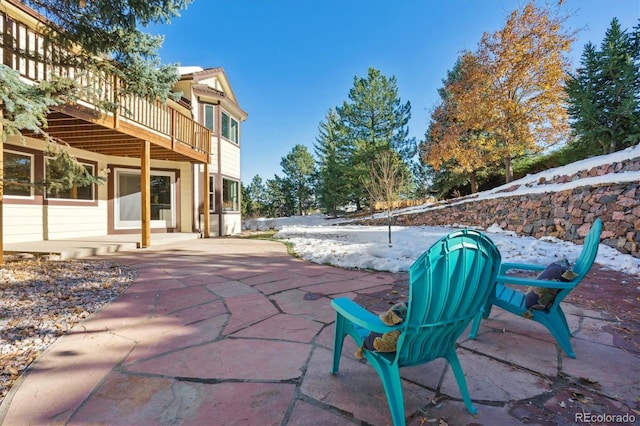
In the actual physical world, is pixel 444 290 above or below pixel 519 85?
below

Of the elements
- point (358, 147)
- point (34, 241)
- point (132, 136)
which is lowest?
point (34, 241)

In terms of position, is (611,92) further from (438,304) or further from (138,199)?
(138,199)

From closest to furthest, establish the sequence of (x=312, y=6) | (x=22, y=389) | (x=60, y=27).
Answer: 1. (x=22, y=389)
2. (x=60, y=27)
3. (x=312, y=6)

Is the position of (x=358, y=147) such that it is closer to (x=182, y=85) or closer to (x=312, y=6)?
(x=312, y=6)

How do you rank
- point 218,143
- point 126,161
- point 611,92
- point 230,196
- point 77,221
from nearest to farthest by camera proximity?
point 77,221 → point 611,92 → point 126,161 → point 218,143 → point 230,196

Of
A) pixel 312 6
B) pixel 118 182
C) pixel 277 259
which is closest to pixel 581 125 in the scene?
pixel 312 6

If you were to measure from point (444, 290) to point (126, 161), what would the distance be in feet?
34.8

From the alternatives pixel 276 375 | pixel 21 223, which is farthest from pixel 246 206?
pixel 276 375

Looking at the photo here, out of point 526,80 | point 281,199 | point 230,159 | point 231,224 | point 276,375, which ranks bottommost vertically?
point 276,375

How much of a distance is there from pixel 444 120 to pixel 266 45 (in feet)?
30.9

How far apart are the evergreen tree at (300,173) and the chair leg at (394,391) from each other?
26329 millimetres

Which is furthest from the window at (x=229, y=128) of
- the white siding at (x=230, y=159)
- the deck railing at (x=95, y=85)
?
the deck railing at (x=95, y=85)

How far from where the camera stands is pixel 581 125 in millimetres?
9266

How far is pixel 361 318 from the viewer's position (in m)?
1.54
